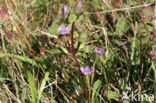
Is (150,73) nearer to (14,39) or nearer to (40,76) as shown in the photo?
(40,76)

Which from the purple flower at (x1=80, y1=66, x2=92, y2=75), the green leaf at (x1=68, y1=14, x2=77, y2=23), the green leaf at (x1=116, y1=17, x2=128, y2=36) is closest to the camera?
the green leaf at (x1=68, y1=14, x2=77, y2=23)

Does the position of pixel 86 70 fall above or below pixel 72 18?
below

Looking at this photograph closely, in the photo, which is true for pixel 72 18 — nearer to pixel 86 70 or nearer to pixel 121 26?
pixel 86 70

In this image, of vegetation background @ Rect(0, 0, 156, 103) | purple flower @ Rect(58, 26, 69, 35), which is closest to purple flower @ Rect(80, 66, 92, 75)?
vegetation background @ Rect(0, 0, 156, 103)

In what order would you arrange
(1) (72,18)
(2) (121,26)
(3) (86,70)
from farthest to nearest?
(2) (121,26) < (3) (86,70) < (1) (72,18)

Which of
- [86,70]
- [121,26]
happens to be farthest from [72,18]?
[121,26]

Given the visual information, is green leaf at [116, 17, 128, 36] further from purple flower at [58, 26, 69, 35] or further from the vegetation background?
purple flower at [58, 26, 69, 35]

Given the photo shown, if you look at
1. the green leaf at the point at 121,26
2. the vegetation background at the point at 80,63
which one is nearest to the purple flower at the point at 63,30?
the vegetation background at the point at 80,63

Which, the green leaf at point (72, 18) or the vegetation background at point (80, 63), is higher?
the green leaf at point (72, 18)

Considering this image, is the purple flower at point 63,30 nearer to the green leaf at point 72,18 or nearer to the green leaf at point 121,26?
the green leaf at point 72,18

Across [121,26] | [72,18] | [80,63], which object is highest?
[72,18]
